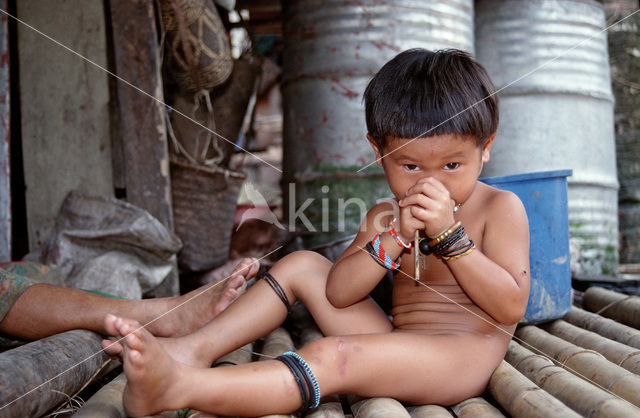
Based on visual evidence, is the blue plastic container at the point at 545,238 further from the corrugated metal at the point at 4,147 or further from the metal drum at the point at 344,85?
the corrugated metal at the point at 4,147

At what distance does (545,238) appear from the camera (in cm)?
173

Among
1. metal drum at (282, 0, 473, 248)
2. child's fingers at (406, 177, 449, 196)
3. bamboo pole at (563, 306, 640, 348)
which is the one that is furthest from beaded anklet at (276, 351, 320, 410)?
metal drum at (282, 0, 473, 248)

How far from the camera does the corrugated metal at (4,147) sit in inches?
84.0

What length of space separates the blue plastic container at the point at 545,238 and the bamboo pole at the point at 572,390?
1.14ft

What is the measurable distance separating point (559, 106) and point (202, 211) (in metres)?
1.97

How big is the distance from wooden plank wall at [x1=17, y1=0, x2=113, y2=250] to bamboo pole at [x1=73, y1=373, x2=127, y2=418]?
4.37 ft

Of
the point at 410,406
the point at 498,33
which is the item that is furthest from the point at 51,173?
the point at 498,33

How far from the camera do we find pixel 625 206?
12.4 feet

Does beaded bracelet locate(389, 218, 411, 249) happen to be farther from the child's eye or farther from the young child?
the child's eye

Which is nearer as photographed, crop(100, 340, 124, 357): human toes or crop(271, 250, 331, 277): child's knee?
crop(100, 340, 124, 357): human toes

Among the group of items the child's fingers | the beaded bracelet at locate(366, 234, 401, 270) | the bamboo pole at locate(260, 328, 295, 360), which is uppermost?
the child's fingers

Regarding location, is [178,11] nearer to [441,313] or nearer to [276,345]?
[276,345]

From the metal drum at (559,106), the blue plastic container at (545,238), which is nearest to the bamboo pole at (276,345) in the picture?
the blue plastic container at (545,238)

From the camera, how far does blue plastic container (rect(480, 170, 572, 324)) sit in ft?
5.61
